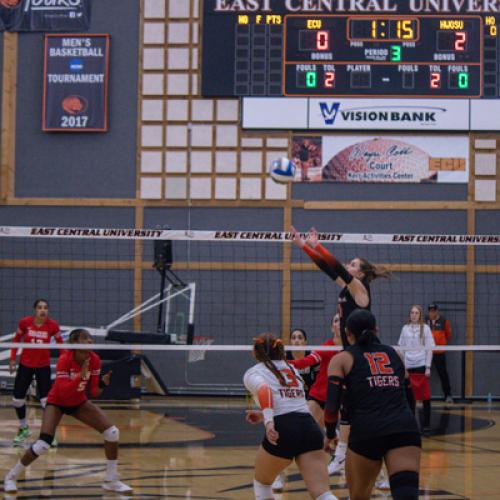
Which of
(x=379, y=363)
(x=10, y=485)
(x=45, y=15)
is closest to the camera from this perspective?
(x=379, y=363)

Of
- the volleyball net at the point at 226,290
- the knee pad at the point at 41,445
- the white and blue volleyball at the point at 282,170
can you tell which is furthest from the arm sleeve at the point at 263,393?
Result: the volleyball net at the point at 226,290

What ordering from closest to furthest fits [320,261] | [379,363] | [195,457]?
[379,363] → [320,261] → [195,457]

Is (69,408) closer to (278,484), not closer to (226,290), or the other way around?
(278,484)

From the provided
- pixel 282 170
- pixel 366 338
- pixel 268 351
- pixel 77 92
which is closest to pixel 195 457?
pixel 282 170

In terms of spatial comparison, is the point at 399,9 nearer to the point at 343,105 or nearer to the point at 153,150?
the point at 343,105

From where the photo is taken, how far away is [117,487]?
28.3ft

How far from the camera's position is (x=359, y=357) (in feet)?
20.2

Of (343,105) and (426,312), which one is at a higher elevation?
(343,105)

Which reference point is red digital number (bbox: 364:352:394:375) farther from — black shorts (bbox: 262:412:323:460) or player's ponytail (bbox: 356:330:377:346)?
black shorts (bbox: 262:412:323:460)

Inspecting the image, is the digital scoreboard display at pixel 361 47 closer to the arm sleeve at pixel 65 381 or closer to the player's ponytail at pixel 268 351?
the arm sleeve at pixel 65 381

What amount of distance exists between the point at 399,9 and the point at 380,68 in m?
1.11

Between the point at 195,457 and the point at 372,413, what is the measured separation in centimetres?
516

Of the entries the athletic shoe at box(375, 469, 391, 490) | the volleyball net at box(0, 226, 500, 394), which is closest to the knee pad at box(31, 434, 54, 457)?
the athletic shoe at box(375, 469, 391, 490)

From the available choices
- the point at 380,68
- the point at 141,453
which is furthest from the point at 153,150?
the point at 141,453
